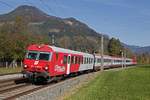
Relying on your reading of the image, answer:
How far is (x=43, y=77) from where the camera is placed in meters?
29.4

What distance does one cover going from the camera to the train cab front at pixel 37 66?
29156 mm

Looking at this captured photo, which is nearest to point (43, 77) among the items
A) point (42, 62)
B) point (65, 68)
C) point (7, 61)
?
point (42, 62)

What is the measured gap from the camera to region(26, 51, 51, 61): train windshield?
2980cm

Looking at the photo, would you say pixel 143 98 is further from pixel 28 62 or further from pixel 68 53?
pixel 68 53

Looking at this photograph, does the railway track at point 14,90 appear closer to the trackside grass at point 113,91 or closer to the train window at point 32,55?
the train window at point 32,55

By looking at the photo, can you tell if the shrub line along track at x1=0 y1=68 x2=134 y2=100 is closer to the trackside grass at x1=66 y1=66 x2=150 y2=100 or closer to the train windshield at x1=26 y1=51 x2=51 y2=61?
the train windshield at x1=26 y1=51 x2=51 y2=61

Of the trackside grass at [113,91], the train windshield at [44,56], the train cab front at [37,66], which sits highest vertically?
the train windshield at [44,56]

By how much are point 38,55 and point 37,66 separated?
43.7 inches

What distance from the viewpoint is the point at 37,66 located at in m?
29.3

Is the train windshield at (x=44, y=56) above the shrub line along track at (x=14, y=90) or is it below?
above

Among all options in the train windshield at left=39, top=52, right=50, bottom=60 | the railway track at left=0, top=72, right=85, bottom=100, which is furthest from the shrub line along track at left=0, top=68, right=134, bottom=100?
the train windshield at left=39, top=52, right=50, bottom=60

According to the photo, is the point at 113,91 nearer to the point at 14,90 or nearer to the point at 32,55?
the point at 14,90

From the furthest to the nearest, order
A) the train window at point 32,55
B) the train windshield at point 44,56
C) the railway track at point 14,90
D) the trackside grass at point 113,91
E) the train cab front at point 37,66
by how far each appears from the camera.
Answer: the train window at point 32,55
the train windshield at point 44,56
the train cab front at point 37,66
the railway track at point 14,90
the trackside grass at point 113,91

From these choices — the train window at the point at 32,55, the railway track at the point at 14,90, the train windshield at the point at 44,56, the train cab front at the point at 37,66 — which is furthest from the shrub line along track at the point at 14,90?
the train window at the point at 32,55
